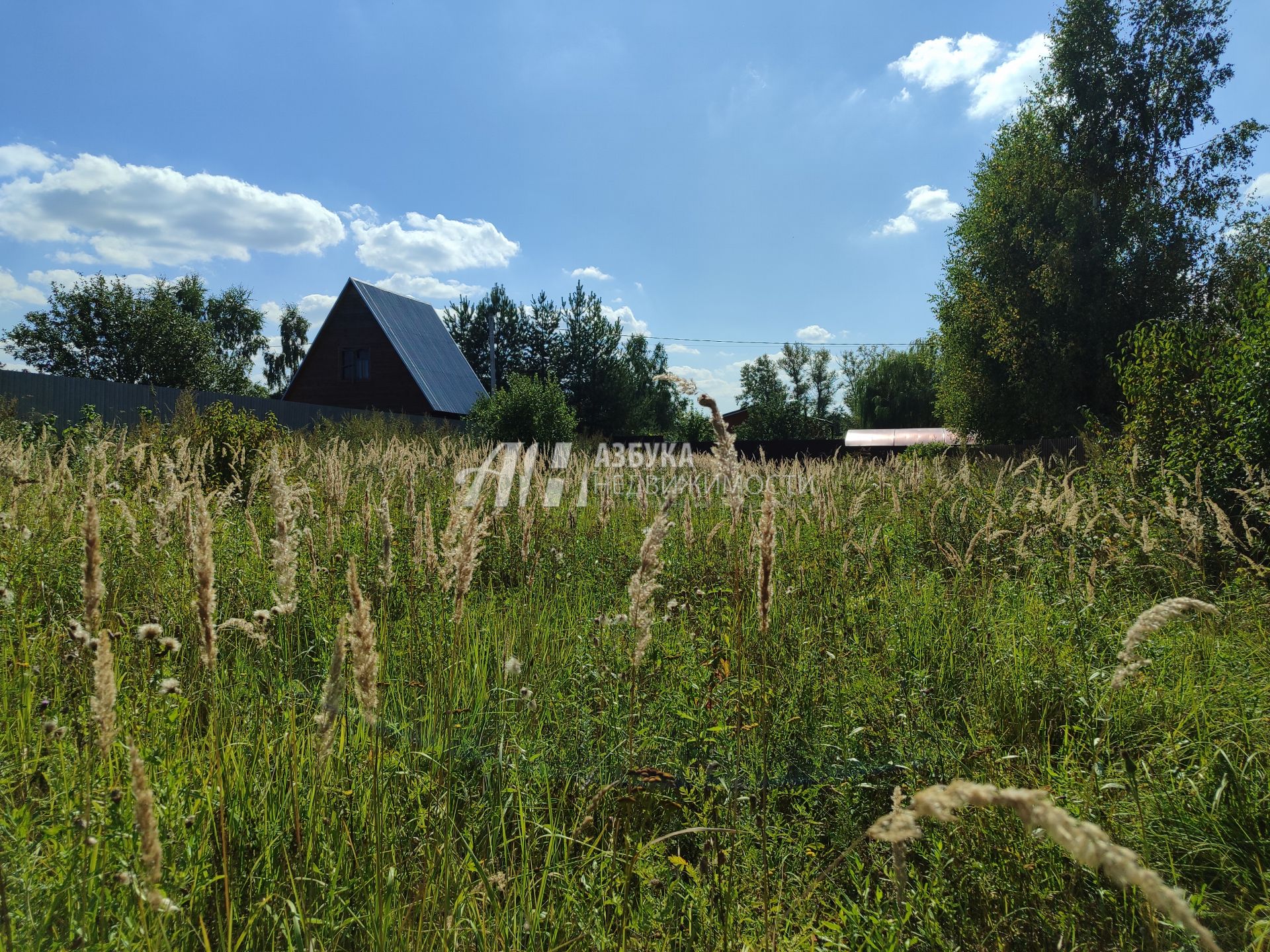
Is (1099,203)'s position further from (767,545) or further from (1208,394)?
(767,545)

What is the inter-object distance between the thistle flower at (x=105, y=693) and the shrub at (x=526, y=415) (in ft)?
58.0

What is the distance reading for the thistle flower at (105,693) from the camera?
99 cm

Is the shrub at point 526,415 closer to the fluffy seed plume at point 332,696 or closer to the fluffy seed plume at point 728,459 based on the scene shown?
the fluffy seed plume at point 728,459

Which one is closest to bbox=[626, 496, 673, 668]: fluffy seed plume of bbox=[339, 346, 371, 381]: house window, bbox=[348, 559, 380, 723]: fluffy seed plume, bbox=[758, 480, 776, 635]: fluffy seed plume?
bbox=[758, 480, 776, 635]: fluffy seed plume

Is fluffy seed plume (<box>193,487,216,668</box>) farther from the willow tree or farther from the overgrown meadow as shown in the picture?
the willow tree

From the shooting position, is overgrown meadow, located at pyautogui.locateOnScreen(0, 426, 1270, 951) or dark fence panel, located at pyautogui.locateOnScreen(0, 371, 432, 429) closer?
overgrown meadow, located at pyautogui.locateOnScreen(0, 426, 1270, 951)

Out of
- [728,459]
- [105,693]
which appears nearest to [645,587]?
[728,459]

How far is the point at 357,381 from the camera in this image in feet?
105

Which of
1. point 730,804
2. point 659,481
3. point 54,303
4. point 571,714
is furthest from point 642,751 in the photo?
point 54,303

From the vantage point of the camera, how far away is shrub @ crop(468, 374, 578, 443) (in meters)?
19.1

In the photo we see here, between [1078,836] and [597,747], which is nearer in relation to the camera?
[1078,836]

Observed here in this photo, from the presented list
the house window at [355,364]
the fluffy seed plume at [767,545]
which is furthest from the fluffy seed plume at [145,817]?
the house window at [355,364]

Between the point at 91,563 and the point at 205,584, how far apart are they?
172mm

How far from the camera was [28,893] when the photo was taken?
148 centimetres
